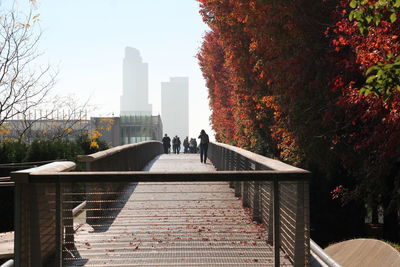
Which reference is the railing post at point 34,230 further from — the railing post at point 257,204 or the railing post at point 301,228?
the railing post at point 257,204

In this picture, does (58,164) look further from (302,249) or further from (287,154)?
(287,154)

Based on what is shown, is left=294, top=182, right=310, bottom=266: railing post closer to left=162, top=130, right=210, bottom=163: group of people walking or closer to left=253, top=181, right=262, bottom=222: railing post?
left=253, top=181, right=262, bottom=222: railing post

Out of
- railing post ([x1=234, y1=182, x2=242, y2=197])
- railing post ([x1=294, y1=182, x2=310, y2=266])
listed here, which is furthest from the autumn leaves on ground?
railing post ([x1=294, y1=182, x2=310, y2=266])

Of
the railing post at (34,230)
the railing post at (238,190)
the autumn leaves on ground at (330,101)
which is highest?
the autumn leaves on ground at (330,101)

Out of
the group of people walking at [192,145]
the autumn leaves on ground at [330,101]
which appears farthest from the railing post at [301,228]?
the group of people walking at [192,145]

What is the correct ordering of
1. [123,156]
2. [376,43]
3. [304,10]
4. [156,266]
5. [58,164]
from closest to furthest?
[156,266], [58,164], [376,43], [304,10], [123,156]

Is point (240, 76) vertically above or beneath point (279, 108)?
above

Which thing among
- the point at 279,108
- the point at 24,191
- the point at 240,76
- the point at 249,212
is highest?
the point at 240,76

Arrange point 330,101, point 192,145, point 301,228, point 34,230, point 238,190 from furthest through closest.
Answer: point 192,145 → point 330,101 → point 238,190 → point 301,228 → point 34,230

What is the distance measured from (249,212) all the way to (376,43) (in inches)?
165

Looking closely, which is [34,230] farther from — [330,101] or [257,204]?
[330,101]

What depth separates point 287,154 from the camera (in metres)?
18.9

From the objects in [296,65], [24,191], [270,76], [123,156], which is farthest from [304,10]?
[24,191]

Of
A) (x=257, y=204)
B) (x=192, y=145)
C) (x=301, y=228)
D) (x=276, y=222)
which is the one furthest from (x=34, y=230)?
(x=192, y=145)
